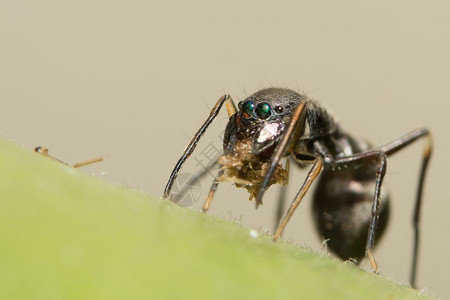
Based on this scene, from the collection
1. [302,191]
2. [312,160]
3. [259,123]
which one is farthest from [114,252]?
[312,160]

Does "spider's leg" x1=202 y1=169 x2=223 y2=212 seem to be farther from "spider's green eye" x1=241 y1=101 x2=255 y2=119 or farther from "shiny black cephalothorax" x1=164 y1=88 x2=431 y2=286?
"spider's green eye" x1=241 y1=101 x2=255 y2=119

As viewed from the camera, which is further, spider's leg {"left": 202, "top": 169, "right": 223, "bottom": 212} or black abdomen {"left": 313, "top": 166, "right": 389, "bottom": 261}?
black abdomen {"left": 313, "top": 166, "right": 389, "bottom": 261}

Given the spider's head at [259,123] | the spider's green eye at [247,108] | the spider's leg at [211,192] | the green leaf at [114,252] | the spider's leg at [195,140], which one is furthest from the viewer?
the spider's green eye at [247,108]

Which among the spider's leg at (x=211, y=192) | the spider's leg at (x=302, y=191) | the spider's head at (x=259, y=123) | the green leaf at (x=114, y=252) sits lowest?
the spider's leg at (x=211, y=192)

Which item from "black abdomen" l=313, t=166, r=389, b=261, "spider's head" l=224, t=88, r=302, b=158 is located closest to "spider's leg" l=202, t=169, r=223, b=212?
"spider's head" l=224, t=88, r=302, b=158

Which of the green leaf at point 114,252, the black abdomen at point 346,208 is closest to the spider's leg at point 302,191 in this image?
the green leaf at point 114,252

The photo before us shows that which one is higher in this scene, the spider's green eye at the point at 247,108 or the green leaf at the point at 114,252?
the green leaf at the point at 114,252

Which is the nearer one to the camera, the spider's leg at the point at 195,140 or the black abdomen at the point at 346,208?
the spider's leg at the point at 195,140

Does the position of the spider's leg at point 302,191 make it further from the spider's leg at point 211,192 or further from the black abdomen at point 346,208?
the black abdomen at point 346,208
